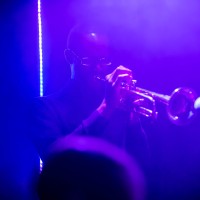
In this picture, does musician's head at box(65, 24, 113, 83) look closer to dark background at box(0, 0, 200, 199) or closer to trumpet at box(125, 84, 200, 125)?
dark background at box(0, 0, 200, 199)

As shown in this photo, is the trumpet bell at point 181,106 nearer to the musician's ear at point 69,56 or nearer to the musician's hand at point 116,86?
the musician's hand at point 116,86

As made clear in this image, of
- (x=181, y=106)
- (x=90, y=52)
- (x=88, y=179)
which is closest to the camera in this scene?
(x=88, y=179)

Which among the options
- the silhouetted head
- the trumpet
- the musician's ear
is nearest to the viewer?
the silhouetted head

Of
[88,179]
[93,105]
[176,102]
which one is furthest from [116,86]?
[88,179]

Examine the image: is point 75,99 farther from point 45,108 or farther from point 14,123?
point 14,123

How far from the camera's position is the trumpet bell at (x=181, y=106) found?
6.91 feet

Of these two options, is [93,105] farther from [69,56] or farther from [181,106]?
[181,106]

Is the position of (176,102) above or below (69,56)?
below

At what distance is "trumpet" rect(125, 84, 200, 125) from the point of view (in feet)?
6.91

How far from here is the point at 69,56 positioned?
2.43 m

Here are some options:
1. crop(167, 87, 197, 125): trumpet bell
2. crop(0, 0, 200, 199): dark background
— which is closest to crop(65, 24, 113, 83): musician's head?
crop(0, 0, 200, 199): dark background

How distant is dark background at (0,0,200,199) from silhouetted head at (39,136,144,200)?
1379 mm

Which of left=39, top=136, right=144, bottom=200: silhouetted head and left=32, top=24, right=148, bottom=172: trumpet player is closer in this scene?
left=39, top=136, right=144, bottom=200: silhouetted head

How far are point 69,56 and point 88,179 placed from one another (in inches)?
64.7
